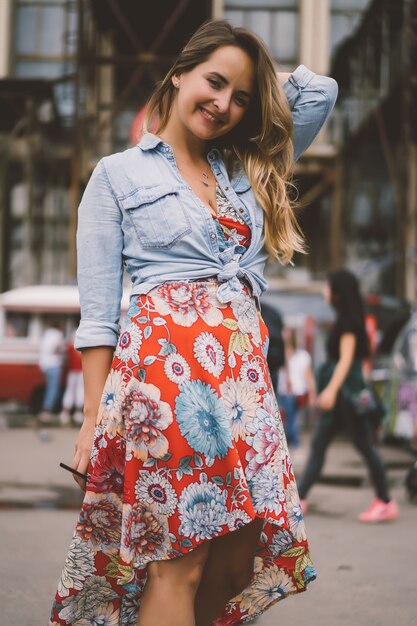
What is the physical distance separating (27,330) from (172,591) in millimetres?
15600

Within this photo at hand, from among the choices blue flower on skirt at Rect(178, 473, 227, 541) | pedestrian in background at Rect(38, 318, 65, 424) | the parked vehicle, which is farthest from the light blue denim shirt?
the parked vehicle

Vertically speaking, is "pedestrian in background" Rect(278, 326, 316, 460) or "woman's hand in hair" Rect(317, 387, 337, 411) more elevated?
"woman's hand in hair" Rect(317, 387, 337, 411)

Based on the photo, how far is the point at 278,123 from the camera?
259 cm

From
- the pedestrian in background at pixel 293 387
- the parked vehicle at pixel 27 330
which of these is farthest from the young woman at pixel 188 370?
the parked vehicle at pixel 27 330

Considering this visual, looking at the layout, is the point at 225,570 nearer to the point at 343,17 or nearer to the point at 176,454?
the point at 176,454

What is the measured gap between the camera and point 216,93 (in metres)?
2.49

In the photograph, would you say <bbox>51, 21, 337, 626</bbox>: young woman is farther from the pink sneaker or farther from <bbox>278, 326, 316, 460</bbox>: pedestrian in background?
<bbox>278, 326, 316, 460</bbox>: pedestrian in background

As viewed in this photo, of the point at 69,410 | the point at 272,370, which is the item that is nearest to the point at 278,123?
the point at 272,370

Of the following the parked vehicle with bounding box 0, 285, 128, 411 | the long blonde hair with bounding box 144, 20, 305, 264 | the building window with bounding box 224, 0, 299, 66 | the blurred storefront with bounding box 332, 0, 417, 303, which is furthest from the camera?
the building window with bounding box 224, 0, 299, 66

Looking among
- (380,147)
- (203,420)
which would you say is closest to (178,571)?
(203,420)

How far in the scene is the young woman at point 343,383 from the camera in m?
6.62

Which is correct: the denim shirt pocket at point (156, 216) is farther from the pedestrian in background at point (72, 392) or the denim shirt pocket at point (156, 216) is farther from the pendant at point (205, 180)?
the pedestrian in background at point (72, 392)

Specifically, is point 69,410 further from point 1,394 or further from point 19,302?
point 19,302

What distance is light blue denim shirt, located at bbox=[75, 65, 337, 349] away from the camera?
2.42 metres
